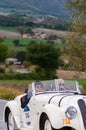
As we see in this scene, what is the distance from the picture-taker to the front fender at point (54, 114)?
339 inches

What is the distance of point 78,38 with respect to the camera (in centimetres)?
3152

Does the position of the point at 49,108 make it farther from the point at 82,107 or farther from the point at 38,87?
the point at 38,87

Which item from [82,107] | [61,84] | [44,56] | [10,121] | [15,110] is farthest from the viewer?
[44,56]

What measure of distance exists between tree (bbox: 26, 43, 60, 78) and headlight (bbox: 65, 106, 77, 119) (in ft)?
270

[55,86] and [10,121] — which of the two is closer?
[55,86]

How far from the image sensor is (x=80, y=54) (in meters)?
31.2

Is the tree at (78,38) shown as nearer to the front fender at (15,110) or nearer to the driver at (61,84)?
the front fender at (15,110)

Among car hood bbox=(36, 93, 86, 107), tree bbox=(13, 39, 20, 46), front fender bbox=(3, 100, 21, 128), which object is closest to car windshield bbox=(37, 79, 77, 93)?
car hood bbox=(36, 93, 86, 107)

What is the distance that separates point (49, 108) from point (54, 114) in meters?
0.29

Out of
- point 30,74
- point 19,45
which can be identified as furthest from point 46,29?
point 30,74

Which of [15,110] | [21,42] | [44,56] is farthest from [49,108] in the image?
[21,42]

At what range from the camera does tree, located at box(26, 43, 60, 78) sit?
305 feet

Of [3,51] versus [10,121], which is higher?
[3,51]

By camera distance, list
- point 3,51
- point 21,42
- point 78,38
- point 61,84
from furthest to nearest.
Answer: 1. point 21,42
2. point 3,51
3. point 78,38
4. point 61,84
